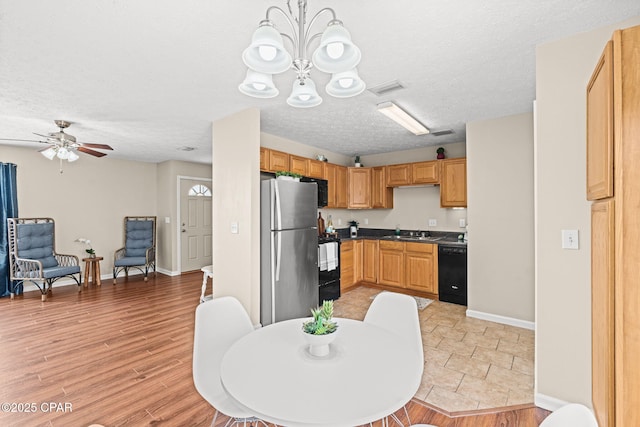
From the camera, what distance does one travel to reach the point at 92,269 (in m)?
5.43

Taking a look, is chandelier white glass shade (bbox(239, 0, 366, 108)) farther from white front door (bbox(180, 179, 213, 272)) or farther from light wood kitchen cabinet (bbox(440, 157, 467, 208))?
white front door (bbox(180, 179, 213, 272))

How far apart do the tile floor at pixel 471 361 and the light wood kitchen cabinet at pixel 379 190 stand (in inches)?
79.1

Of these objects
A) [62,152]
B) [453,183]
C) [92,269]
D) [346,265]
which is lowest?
[92,269]

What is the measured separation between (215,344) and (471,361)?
7.25 feet

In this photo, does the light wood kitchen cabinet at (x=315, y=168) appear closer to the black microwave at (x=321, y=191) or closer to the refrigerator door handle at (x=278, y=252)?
the black microwave at (x=321, y=191)

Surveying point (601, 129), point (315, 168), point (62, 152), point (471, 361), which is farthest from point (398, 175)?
point (62, 152)

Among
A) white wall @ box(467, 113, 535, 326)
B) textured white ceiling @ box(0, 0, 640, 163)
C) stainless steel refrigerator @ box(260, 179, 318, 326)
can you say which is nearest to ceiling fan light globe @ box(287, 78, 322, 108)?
textured white ceiling @ box(0, 0, 640, 163)

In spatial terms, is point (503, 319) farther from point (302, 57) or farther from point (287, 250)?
point (302, 57)

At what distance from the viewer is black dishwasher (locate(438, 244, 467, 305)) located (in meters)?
4.05

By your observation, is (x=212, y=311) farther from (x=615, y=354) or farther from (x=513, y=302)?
(x=513, y=302)

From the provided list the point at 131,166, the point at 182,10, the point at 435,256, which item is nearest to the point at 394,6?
the point at 182,10

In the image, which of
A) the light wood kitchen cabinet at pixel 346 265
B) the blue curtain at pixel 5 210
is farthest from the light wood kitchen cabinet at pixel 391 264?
the blue curtain at pixel 5 210

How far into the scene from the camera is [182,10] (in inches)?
62.2

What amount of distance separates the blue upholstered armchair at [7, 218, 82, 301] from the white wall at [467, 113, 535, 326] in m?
6.15
